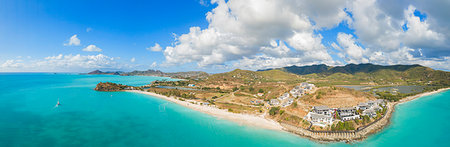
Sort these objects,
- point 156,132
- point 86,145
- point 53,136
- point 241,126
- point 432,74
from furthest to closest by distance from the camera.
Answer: point 432,74
point 241,126
point 156,132
point 53,136
point 86,145

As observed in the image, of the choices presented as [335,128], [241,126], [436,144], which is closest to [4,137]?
[241,126]

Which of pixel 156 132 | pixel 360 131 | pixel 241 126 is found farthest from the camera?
pixel 241 126

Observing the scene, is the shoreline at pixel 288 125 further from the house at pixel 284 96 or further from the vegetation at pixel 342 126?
the house at pixel 284 96

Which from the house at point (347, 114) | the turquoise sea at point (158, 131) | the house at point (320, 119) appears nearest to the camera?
the turquoise sea at point (158, 131)

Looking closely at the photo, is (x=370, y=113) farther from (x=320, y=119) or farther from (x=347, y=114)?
(x=320, y=119)

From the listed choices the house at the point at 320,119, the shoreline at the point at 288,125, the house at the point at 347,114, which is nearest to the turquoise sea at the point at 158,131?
the shoreline at the point at 288,125

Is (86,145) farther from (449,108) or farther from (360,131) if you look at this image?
(449,108)

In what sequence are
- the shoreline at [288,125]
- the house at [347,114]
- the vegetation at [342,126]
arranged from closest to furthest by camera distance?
the shoreline at [288,125] → the vegetation at [342,126] → the house at [347,114]

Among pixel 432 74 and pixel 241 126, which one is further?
pixel 432 74
